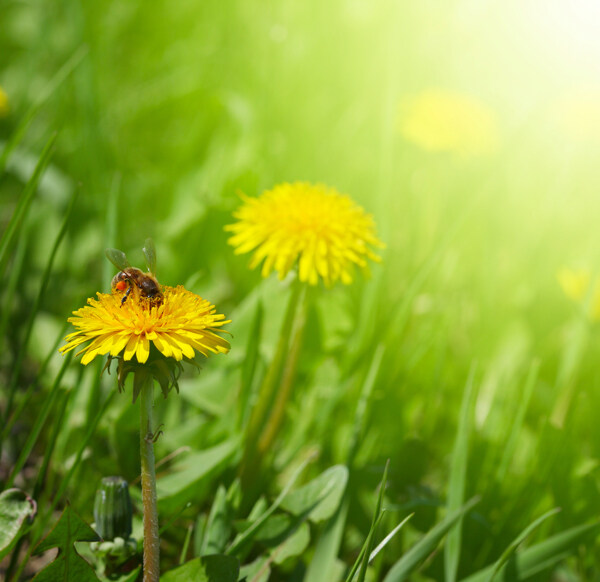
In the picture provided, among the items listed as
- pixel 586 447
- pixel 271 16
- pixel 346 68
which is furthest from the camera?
pixel 346 68

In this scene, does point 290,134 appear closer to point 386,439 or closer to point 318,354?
point 318,354

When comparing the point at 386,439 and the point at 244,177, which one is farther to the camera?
the point at 244,177

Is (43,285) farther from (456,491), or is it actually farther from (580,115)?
(580,115)

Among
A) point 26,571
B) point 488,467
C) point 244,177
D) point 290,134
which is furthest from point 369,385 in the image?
point 290,134

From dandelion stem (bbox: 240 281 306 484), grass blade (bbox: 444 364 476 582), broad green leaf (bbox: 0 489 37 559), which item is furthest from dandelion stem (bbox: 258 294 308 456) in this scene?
broad green leaf (bbox: 0 489 37 559)

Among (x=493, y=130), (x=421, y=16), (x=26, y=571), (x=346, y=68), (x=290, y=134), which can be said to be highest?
(x=421, y=16)

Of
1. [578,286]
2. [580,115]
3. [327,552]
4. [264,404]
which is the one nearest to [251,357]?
[264,404]

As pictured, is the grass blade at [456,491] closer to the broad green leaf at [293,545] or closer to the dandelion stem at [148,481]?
the broad green leaf at [293,545]
